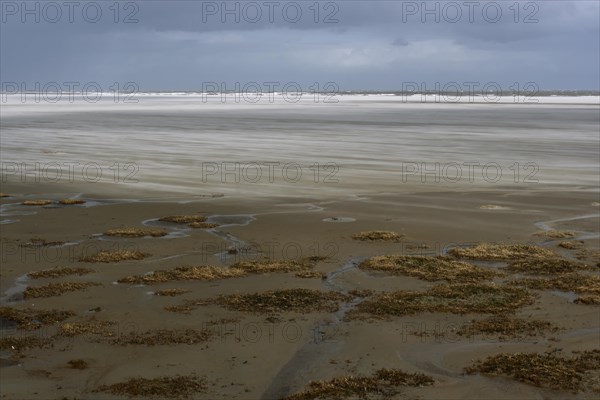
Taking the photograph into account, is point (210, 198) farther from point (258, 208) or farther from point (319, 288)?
point (319, 288)

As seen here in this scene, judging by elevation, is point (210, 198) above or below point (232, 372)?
above

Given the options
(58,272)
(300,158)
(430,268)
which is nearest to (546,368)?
(430,268)

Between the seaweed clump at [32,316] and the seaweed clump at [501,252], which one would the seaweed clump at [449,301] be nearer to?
the seaweed clump at [501,252]

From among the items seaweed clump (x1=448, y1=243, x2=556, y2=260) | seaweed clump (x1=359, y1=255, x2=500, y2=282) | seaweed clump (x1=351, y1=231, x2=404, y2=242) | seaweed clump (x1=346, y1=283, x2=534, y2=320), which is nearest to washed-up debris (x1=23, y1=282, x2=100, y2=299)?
seaweed clump (x1=346, y1=283, x2=534, y2=320)

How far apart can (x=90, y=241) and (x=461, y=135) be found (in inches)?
1412

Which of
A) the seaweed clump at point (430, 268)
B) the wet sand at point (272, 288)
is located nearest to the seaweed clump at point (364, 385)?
the wet sand at point (272, 288)

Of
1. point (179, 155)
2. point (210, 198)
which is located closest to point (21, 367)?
point (210, 198)

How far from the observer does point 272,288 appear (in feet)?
39.9

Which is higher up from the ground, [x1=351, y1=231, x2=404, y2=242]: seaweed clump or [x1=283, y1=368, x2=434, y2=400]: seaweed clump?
[x1=351, y1=231, x2=404, y2=242]: seaweed clump

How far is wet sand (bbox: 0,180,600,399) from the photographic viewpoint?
8.60 metres

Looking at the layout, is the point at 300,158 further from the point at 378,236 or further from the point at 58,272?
the point at 58,272

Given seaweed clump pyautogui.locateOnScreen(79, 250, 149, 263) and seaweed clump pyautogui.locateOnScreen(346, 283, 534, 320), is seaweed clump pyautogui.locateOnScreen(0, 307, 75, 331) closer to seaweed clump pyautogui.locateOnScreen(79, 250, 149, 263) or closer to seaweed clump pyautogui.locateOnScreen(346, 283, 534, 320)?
seaweed clump pyautogui.locateOnScreen(79, 250, 149, 263)

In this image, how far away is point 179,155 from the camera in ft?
112

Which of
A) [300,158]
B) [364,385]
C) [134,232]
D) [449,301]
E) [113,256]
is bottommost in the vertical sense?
[364,385]
